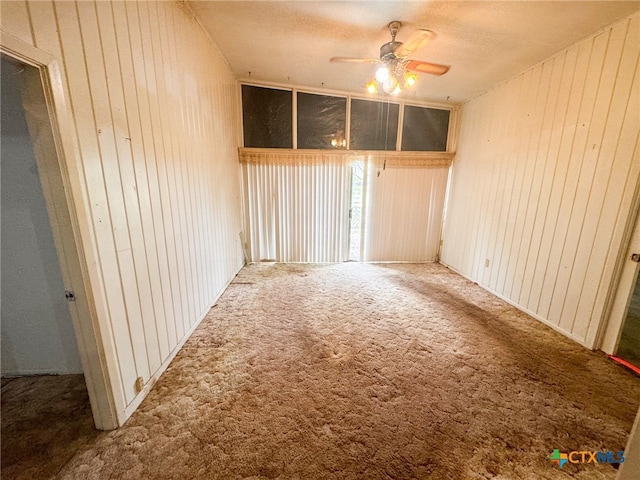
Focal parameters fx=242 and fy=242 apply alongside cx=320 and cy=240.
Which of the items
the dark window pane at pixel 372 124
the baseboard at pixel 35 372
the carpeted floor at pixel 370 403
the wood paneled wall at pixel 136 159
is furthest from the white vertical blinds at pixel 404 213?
the baseboard at pixel 35 372

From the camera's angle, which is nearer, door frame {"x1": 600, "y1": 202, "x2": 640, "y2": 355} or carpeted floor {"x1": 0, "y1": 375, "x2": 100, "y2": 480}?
carpeted floor {"x1": 0, "y1": 375, "x2": 100, "y2": 480}

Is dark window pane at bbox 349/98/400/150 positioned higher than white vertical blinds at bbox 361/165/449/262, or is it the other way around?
dark window pane at bbox 349/98/400/150

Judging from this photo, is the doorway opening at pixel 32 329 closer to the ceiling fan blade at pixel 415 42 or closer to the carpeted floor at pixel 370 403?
the carpeted floor at pixel 370 403

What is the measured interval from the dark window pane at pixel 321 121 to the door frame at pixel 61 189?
324cm

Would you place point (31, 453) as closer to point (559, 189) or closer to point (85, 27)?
point (85, 27)

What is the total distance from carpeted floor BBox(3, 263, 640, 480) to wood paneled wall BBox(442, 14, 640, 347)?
0.47m

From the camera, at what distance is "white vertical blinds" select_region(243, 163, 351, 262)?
13.7 feet

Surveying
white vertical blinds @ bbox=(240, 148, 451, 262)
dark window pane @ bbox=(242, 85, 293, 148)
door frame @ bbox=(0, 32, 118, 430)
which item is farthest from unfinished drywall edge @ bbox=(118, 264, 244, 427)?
dark window pane @ bbox=(242, 85, 293, 148)

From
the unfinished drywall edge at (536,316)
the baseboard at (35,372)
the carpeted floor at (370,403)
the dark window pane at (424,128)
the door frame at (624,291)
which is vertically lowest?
the carpeted floor at (370,403)

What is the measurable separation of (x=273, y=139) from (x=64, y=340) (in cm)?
344

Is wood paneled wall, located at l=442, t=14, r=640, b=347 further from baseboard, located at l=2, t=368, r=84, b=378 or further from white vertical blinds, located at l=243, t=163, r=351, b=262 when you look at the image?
baseboard, located at l=2, t=368, r=84, b=378

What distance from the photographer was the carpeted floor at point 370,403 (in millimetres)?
1291

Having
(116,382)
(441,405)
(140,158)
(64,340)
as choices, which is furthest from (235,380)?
(140,158)

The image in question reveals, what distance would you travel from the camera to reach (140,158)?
5.43ft
